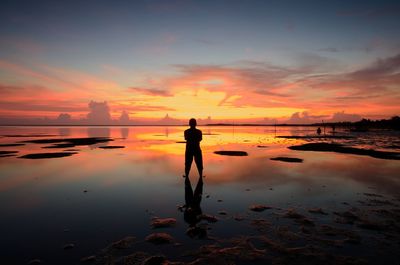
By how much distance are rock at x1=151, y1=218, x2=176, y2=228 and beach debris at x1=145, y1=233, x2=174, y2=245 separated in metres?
0.76

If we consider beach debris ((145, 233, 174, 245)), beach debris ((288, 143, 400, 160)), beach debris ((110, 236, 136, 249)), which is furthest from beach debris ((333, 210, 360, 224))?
beach debris ((288, 143, 400, 160))

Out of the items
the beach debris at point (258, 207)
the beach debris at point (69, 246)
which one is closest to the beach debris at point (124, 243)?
the beach debris at point (69, 246)

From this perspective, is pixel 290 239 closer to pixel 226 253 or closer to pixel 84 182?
pixel 226 253

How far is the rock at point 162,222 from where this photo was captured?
27.6 feet

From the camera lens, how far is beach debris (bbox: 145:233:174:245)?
23.7 feet

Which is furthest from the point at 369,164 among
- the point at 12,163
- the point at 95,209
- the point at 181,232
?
the point at 12,163

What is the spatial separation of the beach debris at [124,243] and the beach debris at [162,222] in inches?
44.1

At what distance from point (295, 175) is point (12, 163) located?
23827 millimetres

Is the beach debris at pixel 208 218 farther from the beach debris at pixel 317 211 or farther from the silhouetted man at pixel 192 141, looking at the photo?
the silhouetted man at pixel 192 141

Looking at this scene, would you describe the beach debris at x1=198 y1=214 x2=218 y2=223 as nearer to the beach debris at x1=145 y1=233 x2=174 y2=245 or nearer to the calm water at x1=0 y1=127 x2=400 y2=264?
the calm water at x1=0 y1=127 x2=400 y2=264

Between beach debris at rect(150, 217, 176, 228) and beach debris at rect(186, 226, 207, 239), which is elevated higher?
beach debris at rect(150, 217, 176, 228)

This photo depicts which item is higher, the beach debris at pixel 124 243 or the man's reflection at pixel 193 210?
the beach debris at pixel 124 243

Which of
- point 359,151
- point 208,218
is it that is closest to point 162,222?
point 208,218

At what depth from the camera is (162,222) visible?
28.3ft
